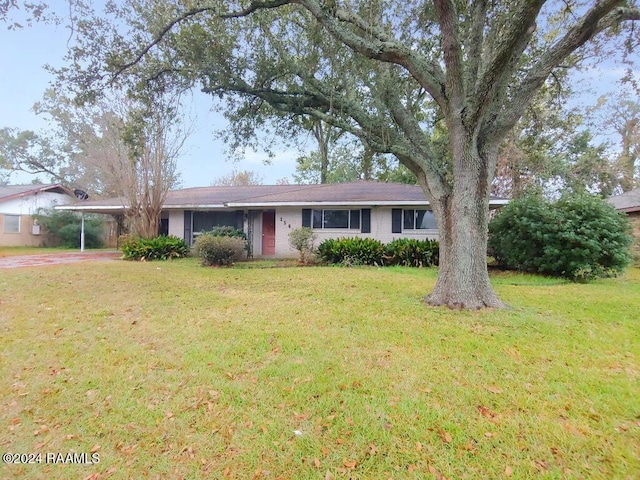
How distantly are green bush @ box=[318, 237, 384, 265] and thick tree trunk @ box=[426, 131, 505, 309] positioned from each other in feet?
20.0

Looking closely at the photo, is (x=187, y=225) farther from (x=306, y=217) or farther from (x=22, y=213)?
(x=22, y=213)

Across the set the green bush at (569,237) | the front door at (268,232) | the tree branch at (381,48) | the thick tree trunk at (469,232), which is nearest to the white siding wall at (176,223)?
the front door at (268,232)

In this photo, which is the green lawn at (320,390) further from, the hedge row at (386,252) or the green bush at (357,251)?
the green bush at (357,251)

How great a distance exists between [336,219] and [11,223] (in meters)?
21.4

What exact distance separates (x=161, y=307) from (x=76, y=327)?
4.42 ft

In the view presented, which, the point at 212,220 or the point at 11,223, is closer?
the point at 212,220

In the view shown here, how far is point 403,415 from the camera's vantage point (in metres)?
2.74

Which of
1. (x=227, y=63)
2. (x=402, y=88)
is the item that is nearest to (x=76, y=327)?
(x=227, y=63)

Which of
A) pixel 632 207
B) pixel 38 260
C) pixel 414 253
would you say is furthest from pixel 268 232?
pixel 632 207

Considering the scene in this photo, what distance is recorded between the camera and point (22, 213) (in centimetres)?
2117

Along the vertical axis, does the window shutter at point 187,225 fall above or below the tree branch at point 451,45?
below

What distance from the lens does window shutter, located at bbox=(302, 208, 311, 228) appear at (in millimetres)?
14531

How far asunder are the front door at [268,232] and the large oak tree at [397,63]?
573cm

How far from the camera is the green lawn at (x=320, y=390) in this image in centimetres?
226
